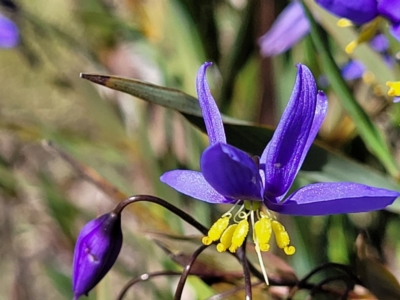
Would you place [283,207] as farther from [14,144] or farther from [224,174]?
[14,144]

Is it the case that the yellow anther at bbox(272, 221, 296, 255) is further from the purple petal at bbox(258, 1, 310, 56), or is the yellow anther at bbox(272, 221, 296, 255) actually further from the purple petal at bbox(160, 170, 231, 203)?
the purple petal at bbox(258, 1, 310, 56)

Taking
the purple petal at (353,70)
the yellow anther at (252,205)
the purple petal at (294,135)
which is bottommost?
the yellow anther at (252,205)

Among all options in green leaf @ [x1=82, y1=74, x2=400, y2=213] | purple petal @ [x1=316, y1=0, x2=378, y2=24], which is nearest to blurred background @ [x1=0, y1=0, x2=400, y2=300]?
green leaf @ [x1=82, y1=74, x2=400, y2=213]

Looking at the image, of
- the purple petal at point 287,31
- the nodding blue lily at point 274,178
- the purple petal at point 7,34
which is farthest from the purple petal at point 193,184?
the purple petal at point 7,34

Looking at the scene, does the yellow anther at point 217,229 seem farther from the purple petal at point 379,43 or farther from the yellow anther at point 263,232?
the purple petal at point 379,43

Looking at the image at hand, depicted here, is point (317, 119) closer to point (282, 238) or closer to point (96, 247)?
point (282, 238)

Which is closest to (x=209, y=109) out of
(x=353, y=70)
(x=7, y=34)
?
(x=353, y=70)
